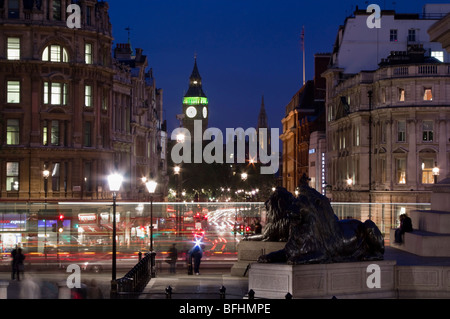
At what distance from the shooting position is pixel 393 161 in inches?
2980

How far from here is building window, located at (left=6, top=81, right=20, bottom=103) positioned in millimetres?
64750

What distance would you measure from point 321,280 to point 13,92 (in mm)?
47769

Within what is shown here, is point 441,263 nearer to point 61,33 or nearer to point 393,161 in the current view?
point 61,33

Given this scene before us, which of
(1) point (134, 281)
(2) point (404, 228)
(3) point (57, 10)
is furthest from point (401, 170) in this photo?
(1) point (134, 281)

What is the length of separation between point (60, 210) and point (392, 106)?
100.0 ft

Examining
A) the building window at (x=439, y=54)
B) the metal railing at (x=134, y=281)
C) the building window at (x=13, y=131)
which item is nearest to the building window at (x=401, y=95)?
the building window at (x=439, y=54)

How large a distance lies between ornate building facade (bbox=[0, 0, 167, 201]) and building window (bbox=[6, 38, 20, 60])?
0.07m

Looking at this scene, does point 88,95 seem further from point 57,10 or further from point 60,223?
point 60,223

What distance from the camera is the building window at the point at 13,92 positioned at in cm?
6475

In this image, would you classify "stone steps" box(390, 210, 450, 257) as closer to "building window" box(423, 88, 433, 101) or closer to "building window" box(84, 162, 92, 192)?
"building window" box(84, 162, 92, 192)

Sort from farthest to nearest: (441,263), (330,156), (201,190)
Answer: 1. (201,190)
2. (330,156)
3. (441,263)

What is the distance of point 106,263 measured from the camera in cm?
4419
